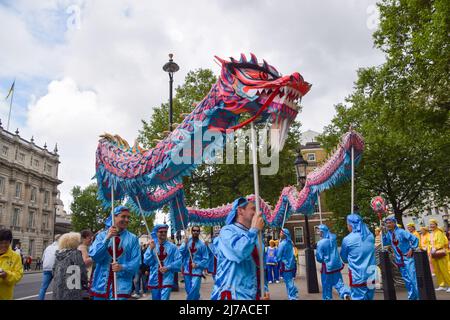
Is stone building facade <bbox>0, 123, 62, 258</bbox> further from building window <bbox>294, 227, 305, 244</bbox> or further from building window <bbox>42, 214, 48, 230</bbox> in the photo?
building window <bbox>294, 227, 305, 244</bbox>

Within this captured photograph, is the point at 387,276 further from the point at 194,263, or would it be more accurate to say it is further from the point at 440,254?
the point at 440,254

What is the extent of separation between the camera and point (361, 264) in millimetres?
6168

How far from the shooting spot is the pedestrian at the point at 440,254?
1030cm

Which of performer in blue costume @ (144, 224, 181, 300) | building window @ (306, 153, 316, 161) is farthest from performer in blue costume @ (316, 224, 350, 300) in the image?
building window @ (306, 153, 316, 161)

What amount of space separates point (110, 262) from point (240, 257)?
2730 millimetres

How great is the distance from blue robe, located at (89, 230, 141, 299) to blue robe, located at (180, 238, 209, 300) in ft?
11.3

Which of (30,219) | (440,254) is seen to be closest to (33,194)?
(30,219)

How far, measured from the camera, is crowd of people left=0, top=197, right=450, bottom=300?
361 cm

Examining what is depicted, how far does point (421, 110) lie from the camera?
48.3ft

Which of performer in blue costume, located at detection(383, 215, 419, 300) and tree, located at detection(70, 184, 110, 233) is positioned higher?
tree, located at detection(70, 184, 110, 233)

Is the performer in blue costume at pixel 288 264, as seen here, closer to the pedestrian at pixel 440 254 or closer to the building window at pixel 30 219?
the pedestrian at pixel 440 254

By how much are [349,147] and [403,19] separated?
11.1 m
